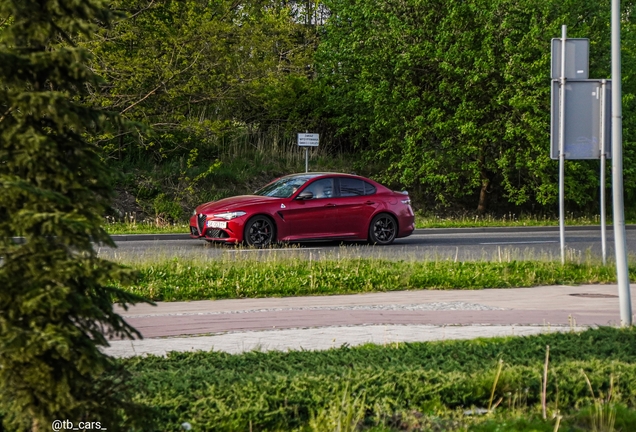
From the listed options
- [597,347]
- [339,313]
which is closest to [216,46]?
[339,313]

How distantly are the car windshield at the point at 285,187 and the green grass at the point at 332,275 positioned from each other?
16.3ft

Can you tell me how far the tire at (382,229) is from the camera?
67.8 feet

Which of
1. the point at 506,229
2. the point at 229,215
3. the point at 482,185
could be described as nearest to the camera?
the point at 229,215

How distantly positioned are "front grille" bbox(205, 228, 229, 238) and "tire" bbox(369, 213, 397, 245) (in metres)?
3.34

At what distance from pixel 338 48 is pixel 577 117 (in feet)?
68.8

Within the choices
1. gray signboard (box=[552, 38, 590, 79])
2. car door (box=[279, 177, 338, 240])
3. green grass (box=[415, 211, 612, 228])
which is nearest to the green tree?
green grass (box=[415, 211, 612, 228])

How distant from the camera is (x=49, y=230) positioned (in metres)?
3.93

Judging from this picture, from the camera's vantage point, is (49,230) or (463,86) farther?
(463,86)

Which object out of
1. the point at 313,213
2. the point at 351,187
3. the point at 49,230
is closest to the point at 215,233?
the point at 313,213

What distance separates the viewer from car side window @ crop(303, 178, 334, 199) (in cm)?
1994

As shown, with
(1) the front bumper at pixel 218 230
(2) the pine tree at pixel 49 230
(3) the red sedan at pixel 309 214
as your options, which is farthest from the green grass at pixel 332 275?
(2) the pine tree at pixel 49 230

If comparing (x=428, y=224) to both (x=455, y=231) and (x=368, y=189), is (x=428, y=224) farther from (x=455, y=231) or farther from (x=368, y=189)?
(x=368, y=189)

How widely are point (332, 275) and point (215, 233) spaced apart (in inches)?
248

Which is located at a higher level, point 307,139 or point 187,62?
point 187,62
